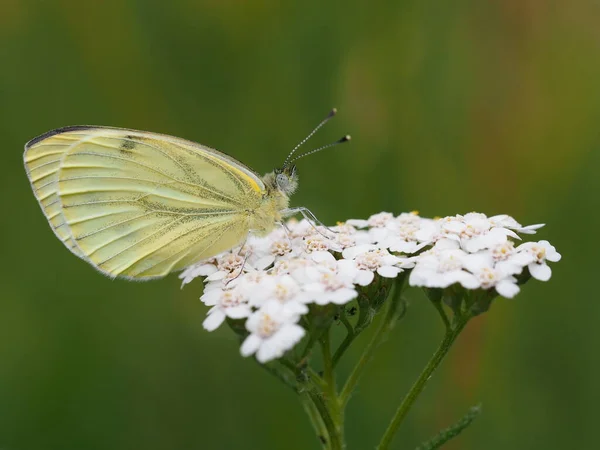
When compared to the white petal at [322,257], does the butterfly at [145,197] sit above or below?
above

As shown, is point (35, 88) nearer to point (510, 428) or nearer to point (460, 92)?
point (460, 92)

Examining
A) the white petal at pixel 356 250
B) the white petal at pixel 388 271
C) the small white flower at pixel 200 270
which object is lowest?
the white petal at pixel 388 271

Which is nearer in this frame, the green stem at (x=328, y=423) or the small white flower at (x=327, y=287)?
the small white flower at (x=327, y=287)

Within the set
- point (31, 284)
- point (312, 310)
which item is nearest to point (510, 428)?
point (312, 310)

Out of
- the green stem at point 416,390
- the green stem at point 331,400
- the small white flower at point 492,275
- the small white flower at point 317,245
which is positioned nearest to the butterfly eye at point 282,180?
the small white flower at point 317,245

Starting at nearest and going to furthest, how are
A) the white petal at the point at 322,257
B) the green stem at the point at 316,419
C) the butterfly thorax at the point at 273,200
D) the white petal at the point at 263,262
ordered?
the green stem at the point at 316,419, the white petal at the point at 322,257, the white petal at the point at 263,262, the butterfly thorax at the point at 273,200

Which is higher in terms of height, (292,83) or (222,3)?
(222,3)

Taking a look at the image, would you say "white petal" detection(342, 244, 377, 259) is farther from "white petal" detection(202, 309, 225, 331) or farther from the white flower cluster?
"white petal" detection(202, 309, 225, 331)

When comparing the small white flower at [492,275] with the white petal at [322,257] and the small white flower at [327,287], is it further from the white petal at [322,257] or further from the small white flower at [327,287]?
the white petal at [322,257]
